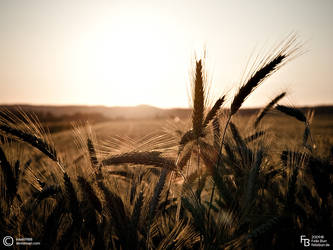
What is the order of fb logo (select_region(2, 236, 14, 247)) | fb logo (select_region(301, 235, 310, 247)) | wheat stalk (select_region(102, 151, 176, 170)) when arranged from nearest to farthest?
wheat stalk (select_region(102, 151, 176, 170)) → fb logo (select_region(2, 236, 14, 247)) → fb logo (select_region(301, 235, 310, 247))

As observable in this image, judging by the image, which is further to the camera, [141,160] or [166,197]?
[166,197]

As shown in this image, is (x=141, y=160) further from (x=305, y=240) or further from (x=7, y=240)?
(x=305, y=240)

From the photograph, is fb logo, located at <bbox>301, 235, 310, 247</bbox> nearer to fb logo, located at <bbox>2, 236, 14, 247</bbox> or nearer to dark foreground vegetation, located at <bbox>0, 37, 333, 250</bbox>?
dark foreground vegetation, located at <bbox>0, 37, 333, 250</bbox>

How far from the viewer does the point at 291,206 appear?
1378 millimetres

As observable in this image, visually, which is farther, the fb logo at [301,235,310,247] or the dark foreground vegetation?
the fb logo at [301,235,310,247]

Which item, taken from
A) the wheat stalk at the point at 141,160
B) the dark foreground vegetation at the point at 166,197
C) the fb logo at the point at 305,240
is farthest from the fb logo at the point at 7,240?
the fb logo at the point at 305,240

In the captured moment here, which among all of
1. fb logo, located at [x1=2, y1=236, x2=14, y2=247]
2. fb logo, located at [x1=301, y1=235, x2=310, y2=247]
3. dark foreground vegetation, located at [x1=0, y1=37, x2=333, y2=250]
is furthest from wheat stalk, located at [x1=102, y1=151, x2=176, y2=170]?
fb logo, located at [x1=301, y1=235, x2=310, y2=247]

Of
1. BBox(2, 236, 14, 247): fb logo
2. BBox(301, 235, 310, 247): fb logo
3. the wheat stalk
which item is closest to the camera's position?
the wheat stalk

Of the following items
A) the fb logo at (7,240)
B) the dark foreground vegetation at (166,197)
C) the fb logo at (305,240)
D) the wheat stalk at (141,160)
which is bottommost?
the fb logo at (305,240)

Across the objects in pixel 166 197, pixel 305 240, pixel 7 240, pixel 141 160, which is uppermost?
pixel 141 160

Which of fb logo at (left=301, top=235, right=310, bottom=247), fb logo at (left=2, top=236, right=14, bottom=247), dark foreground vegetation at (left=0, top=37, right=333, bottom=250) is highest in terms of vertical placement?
dark foreground vegetation at (left=0, top=37, right=333, bottom=250)

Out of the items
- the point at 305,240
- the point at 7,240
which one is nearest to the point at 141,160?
the point at 7,240

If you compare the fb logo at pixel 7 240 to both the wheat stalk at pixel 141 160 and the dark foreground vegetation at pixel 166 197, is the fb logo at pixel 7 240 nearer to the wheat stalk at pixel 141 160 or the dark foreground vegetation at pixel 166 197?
the dark foreground vegetation at pixel 166 197

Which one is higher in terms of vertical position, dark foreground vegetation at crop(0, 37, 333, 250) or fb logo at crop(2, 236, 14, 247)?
dark foreground vegetation at crop(0, 37, 333, 250)
